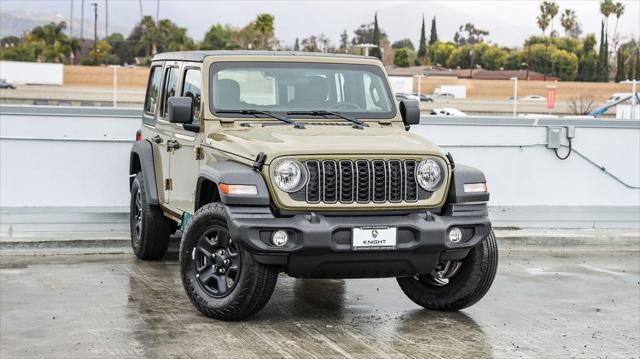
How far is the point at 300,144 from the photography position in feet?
26.7

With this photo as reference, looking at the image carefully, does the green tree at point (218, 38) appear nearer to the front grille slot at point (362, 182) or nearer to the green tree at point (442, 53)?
the green tree at point (442, 53)

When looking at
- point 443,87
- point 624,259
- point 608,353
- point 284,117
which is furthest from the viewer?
point 443,87

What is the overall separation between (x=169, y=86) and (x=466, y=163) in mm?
5114

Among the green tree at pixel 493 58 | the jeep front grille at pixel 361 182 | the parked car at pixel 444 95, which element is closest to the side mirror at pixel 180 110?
the jeep front grille at pixel 361 182

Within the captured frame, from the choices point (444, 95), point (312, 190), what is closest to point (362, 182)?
point (312, 190)

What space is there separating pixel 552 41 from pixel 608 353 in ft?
503

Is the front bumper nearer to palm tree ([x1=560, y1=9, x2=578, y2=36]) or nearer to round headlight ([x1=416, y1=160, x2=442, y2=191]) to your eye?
round headlight ([x1=416, y1=160, x2=442, y2=191])

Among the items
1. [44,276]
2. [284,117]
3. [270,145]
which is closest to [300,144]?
[270,145]

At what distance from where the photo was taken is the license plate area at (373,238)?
25.9 ft

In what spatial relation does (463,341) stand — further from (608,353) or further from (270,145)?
(270,145)

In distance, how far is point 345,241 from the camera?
7.91 m

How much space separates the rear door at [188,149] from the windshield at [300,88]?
24 centimetres

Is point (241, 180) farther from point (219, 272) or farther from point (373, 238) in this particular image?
point (373, 238)

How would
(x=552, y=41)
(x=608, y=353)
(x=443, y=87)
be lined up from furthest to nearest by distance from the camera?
(x=552, y=41) → (x=443, y=87) → (x=608, y=353)
